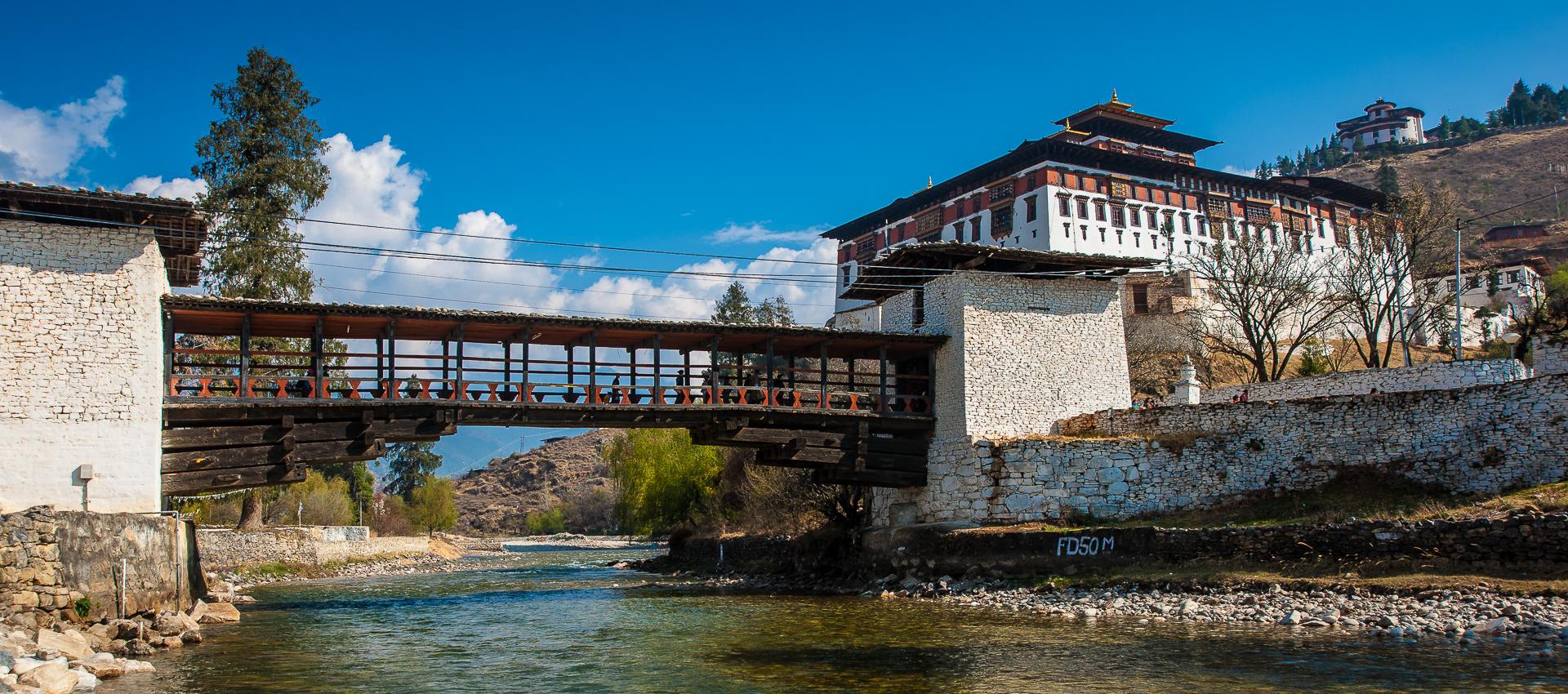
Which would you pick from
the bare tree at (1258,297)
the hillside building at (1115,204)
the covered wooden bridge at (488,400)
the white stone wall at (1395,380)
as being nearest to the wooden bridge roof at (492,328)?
the covered wooden bridge at (488,400)

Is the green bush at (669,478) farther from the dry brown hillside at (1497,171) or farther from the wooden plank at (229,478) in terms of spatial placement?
the dry brown hillside at (1497,171)

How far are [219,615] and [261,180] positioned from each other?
1808 cm

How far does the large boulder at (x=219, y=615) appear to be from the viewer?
72.6 feet

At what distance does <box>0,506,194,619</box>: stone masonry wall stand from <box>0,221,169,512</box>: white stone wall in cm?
107

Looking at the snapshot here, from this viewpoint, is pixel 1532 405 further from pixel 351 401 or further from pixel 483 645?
pixel 351 401

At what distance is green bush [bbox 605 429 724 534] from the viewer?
158 feet

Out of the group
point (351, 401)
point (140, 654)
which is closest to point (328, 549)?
point (351, 401)

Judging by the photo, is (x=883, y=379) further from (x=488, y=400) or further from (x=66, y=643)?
(x=66, y=643)

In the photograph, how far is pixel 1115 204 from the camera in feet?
205

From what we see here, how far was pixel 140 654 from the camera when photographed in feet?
57.2

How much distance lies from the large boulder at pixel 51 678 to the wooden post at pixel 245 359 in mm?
9307

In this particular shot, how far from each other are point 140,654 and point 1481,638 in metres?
19.8

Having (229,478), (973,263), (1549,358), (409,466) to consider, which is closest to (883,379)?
(973,263)

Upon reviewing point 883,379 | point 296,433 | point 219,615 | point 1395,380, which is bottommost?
point 219,615
